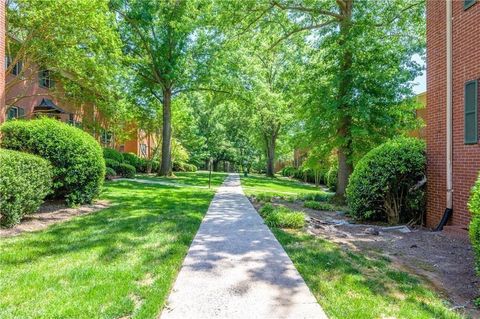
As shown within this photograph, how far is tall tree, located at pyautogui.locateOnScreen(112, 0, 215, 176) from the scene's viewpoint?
20.5m

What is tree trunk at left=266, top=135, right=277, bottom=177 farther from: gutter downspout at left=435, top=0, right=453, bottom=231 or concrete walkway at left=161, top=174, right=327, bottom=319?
concrete walkway at left=161, top=174, right=327, bottom=319

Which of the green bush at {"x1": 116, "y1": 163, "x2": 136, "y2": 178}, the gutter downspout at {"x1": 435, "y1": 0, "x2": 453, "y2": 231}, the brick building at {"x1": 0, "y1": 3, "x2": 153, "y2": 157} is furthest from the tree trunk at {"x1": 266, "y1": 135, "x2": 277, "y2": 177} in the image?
the gutter downspout at {"x1": 435, "y1": 0, "x2": 453, "y2": 231}

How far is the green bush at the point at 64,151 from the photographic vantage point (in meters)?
7.66

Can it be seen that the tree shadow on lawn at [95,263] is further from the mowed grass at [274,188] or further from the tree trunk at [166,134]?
the tree trunk at [166,134]

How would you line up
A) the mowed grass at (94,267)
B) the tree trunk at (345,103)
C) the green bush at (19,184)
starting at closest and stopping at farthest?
the mowed grass at (94,267), the green bush at (19,184), the tree trunk at (345,103)

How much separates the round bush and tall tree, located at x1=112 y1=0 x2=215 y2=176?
50.3ft

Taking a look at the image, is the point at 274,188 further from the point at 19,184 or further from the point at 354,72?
the point at 19,184

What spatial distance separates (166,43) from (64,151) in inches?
607

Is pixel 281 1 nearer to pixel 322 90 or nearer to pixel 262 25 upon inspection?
pixel 262 25

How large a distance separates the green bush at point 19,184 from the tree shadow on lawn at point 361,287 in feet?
16.6

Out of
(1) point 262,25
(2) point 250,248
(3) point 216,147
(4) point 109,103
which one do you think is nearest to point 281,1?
(1) point 262,25

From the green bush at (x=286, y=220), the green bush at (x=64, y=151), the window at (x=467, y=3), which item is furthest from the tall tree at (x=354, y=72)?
the green bush at (x=64, y=151)

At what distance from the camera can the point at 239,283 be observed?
153 inches

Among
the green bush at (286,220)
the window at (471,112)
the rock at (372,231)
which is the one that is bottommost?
the rock at (372,231)
